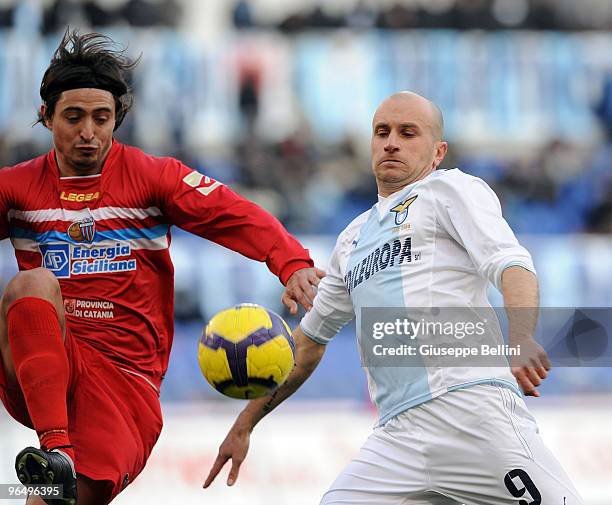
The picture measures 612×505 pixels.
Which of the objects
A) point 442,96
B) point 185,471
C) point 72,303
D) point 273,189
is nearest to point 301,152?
point 273,189

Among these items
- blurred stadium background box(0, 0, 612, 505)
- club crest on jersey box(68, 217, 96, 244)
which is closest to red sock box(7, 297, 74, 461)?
club crest on jersey box(68, 217, 96, 244)

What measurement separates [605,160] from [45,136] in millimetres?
7622

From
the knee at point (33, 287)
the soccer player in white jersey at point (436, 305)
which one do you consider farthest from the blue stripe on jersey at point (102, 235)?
the soccer player in white jersey at point (436, 305)

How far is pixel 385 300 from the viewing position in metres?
5.46

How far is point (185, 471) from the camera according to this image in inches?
435

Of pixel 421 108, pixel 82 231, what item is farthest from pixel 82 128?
pixel 421 108

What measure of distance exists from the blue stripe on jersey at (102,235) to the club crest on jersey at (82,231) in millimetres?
18

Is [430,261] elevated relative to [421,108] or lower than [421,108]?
lower

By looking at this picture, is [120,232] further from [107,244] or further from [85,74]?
[85,74]

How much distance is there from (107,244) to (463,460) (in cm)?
198

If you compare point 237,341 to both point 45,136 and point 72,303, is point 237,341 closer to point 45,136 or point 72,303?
point 72,303

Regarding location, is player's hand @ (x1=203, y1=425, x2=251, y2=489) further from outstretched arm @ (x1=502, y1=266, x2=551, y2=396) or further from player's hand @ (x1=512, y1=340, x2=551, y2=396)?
player's hand @ (x1=512, y1=340, x2=551, y2=396)

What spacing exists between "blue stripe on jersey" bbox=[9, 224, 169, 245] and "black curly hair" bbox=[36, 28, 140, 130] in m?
0.56

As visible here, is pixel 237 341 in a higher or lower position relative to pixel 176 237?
lower
